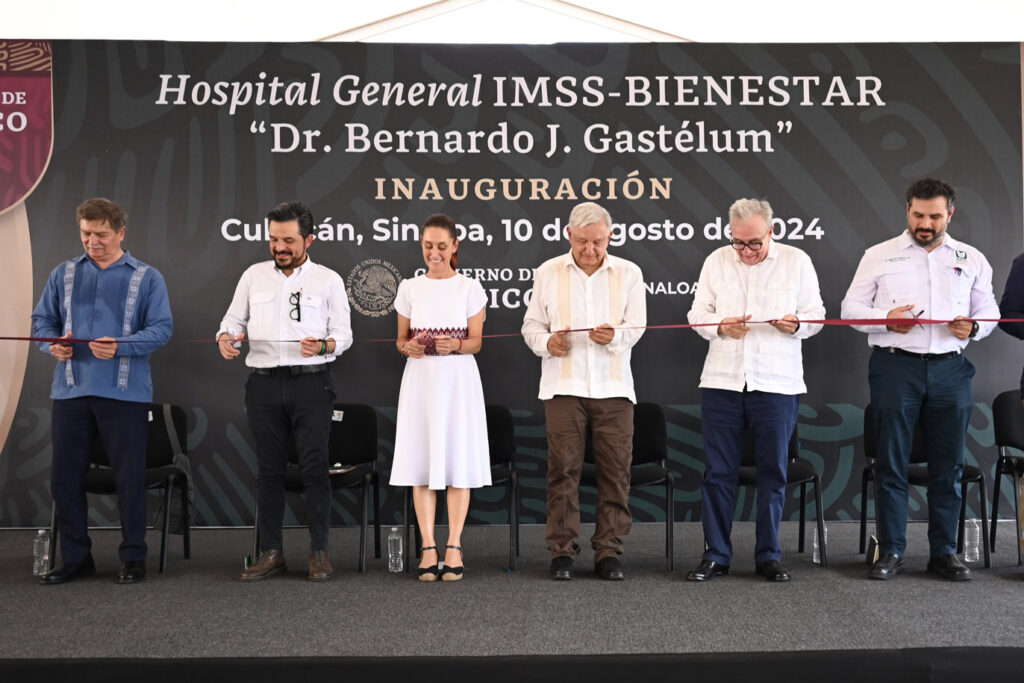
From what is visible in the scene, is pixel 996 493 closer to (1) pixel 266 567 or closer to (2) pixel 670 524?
(2) pixel 670 524

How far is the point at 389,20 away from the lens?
24.4ft

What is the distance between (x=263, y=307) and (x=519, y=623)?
6.69 feet

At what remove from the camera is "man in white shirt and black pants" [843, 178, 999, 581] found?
4660 millimetres

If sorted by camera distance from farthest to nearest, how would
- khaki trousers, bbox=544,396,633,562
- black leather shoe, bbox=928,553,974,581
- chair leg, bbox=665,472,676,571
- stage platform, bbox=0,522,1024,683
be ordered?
chair leg, bbox=665,472,676,571
khaki trousers, bbox=544,396,633,562
black leather shoe, bbox=928,553,974,581
stage platform, bbox=0,522,1024,683

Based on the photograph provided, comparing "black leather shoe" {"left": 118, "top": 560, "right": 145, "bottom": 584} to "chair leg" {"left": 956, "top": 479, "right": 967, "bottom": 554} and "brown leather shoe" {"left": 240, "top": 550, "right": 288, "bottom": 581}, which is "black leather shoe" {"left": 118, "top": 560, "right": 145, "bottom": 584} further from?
"chair leg" {"left": 956, "top": 479, "right": 967, "bottom": 554}

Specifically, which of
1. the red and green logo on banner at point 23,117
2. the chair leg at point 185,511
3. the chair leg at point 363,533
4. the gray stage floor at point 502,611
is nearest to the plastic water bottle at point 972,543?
the gray stage floor at point 502,611

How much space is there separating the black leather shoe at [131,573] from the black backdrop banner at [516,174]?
4.76ft

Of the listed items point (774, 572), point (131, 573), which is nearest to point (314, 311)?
point (131, 573)

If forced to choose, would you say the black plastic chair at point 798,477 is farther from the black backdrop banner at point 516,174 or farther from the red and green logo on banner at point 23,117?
the red and green logo on banner at point 23,117

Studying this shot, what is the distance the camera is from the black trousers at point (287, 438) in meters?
4.84

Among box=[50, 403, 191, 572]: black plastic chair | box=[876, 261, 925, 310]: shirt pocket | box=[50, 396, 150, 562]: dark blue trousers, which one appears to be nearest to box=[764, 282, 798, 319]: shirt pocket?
box=[876, 261, 925, 310]: shirt pocket

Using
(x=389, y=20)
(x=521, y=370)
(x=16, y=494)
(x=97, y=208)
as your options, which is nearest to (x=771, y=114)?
(x=521, y=370)

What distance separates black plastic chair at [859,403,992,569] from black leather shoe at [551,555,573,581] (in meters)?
1.61

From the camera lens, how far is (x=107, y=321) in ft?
15.8
